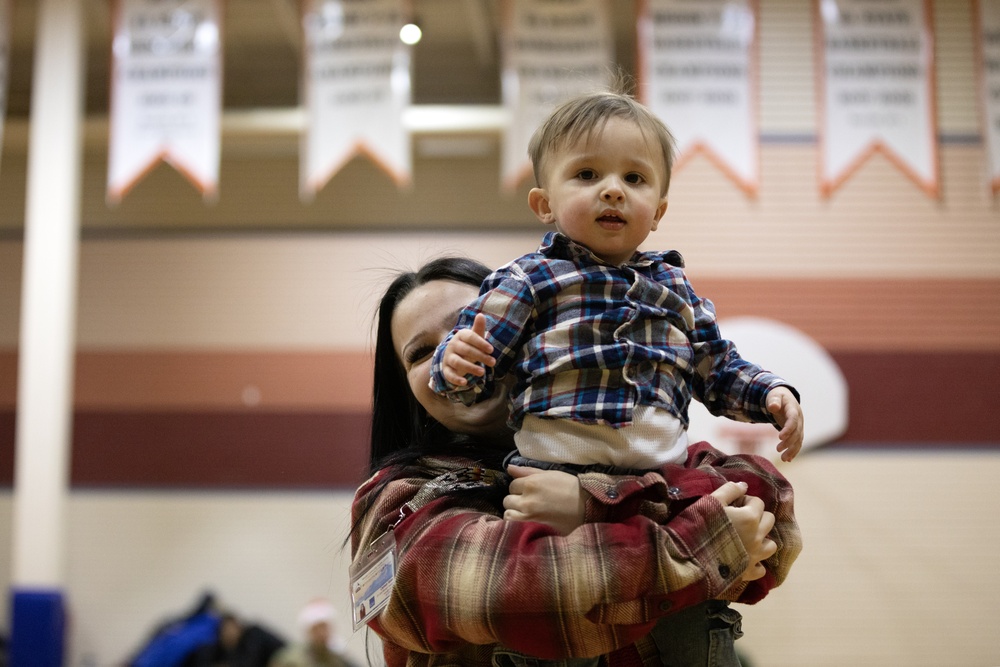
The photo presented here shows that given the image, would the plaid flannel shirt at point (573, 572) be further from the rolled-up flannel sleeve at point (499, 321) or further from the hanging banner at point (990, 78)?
the hanging banner at point (990, 78)

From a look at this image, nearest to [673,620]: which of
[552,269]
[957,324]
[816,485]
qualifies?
[552,269]

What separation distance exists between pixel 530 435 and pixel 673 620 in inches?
12.7

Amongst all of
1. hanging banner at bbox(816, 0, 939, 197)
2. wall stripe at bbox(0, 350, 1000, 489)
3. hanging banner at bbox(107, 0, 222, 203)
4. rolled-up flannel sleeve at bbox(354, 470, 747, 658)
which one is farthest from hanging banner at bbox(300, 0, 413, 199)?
rolled-up flannel sleeve at bbox(354, 470, 747, 658)

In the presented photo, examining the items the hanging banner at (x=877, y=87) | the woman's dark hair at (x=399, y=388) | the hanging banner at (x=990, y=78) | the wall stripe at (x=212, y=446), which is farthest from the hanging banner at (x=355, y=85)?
the woman's dark hair at (x=399, y=388)

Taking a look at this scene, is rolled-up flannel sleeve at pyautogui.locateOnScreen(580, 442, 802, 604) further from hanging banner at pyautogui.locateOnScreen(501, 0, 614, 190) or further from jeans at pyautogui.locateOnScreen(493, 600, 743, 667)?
hanging banner at pyautogui.locateOnScreen(501, 0, 614, 190)

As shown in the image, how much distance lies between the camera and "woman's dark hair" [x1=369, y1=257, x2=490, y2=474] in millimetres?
1589

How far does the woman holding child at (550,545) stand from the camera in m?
1.15

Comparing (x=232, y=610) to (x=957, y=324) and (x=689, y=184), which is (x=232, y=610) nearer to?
(x=689, y=184)

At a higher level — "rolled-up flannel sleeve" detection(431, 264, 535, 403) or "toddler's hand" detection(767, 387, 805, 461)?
"rolled-up flannel sleeve" detection(431, 264, 535, 403)

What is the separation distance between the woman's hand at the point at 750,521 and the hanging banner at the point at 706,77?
156 inches

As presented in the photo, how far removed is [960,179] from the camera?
17.1ft

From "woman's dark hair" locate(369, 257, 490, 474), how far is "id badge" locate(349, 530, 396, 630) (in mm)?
191

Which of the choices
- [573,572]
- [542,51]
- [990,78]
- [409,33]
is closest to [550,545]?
[573,572]

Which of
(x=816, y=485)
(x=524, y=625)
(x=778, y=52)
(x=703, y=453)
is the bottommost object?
(x=816, y=485)
